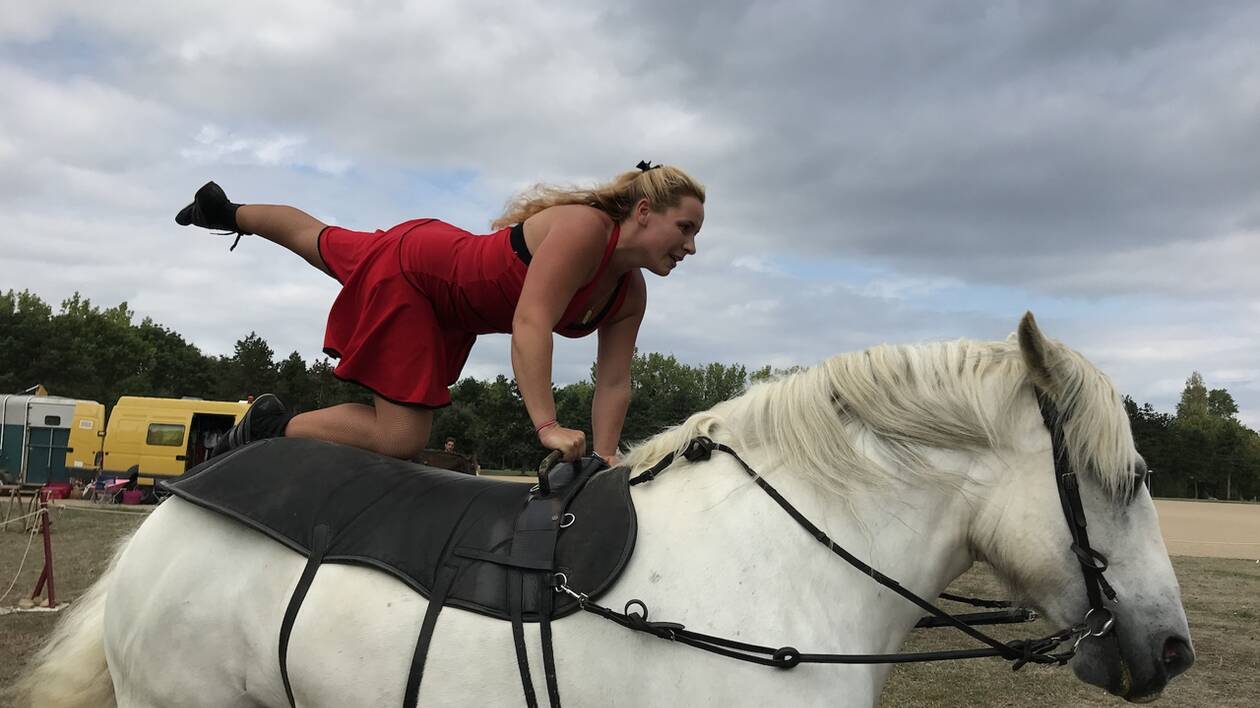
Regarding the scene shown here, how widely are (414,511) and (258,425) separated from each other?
2.92 ft

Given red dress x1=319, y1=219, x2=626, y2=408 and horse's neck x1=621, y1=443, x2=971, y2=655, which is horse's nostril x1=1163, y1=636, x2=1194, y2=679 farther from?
red dress x1=319, y1=219, x2=626, y2=408

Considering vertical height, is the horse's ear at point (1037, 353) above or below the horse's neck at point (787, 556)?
above

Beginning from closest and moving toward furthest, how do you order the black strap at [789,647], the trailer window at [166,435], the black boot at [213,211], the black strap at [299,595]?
the black strap at [789,647] < the black strap at [299,595] < the black boot at [213,211] < the trailer window at [166,435]

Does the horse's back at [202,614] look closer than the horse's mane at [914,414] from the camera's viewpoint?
No

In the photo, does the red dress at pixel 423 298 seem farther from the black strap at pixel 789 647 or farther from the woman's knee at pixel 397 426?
the black strap at pixel 789 647

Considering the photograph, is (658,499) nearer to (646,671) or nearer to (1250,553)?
(646,671)

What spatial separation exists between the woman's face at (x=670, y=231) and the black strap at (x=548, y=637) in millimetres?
1207

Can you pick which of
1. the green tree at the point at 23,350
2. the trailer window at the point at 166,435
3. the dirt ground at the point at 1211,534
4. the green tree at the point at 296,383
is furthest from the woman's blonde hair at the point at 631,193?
the green tree at the point at 23,350

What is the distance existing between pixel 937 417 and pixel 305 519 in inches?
72.0

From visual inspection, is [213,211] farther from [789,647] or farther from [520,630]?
[789,647]

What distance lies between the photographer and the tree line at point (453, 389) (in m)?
44.2

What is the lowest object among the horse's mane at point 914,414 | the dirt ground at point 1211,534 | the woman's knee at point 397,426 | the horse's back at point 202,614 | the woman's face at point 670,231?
the dirt ground at point 1211,534

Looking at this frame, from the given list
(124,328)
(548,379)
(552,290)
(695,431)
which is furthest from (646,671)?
(124,328)

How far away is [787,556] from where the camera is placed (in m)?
2.10
